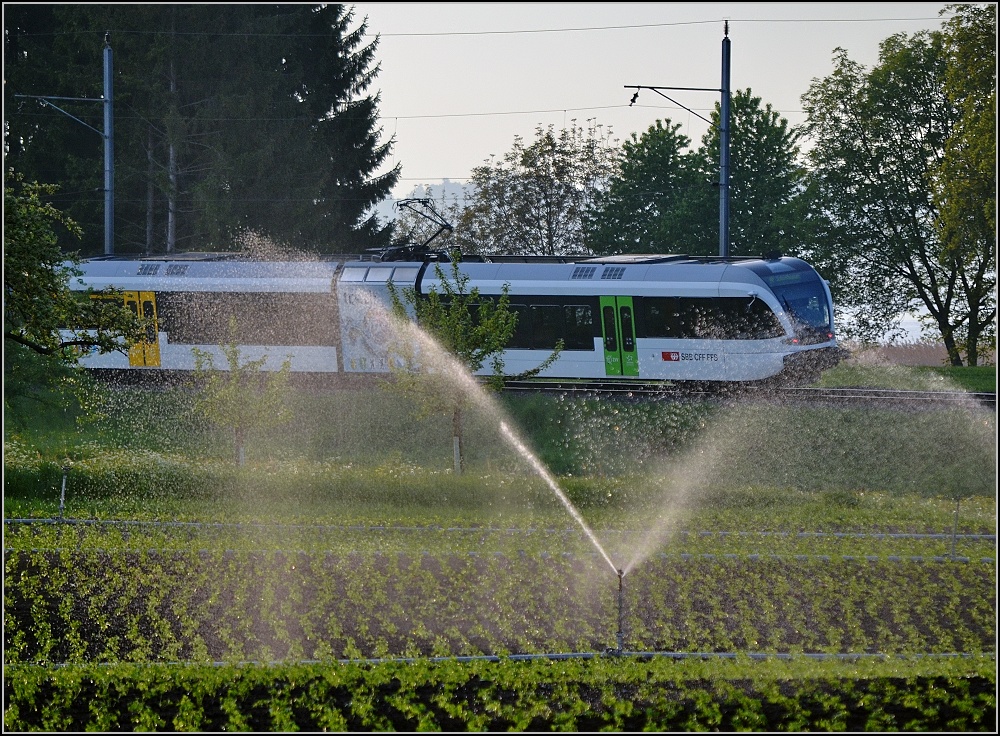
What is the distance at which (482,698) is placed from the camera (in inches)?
480

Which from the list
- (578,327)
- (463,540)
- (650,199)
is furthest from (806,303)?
(650,199)

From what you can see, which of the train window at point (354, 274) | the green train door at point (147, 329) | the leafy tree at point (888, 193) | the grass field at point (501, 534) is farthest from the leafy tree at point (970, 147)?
the green train door at point (147, 329)

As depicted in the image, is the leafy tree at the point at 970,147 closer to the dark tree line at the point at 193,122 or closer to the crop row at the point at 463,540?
the crop row at the point at 463,540

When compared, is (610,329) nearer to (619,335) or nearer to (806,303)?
(619,335)

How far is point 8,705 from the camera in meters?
12.1

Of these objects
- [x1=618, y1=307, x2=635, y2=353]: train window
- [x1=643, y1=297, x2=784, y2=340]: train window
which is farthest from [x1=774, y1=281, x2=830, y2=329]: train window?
[x1=618, y1=307, x2=635, y2=353]: train window

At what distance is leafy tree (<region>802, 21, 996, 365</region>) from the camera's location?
39250mm

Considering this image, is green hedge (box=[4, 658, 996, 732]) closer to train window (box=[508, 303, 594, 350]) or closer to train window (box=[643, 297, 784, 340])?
train window (box=[643, 297, 784, 340])

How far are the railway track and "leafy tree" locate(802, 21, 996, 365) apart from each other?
11.1 meters

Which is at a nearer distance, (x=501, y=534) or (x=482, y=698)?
(x=482, y=698)

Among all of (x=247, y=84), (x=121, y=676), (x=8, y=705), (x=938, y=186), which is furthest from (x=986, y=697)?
(x=247, y=84)

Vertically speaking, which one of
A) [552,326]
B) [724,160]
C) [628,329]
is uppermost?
[724,160]

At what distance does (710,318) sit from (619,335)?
2.24 metres

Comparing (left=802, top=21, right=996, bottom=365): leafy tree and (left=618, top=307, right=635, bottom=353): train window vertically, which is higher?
(left=802, top=21, right=996, bottom=365): leafy tree
